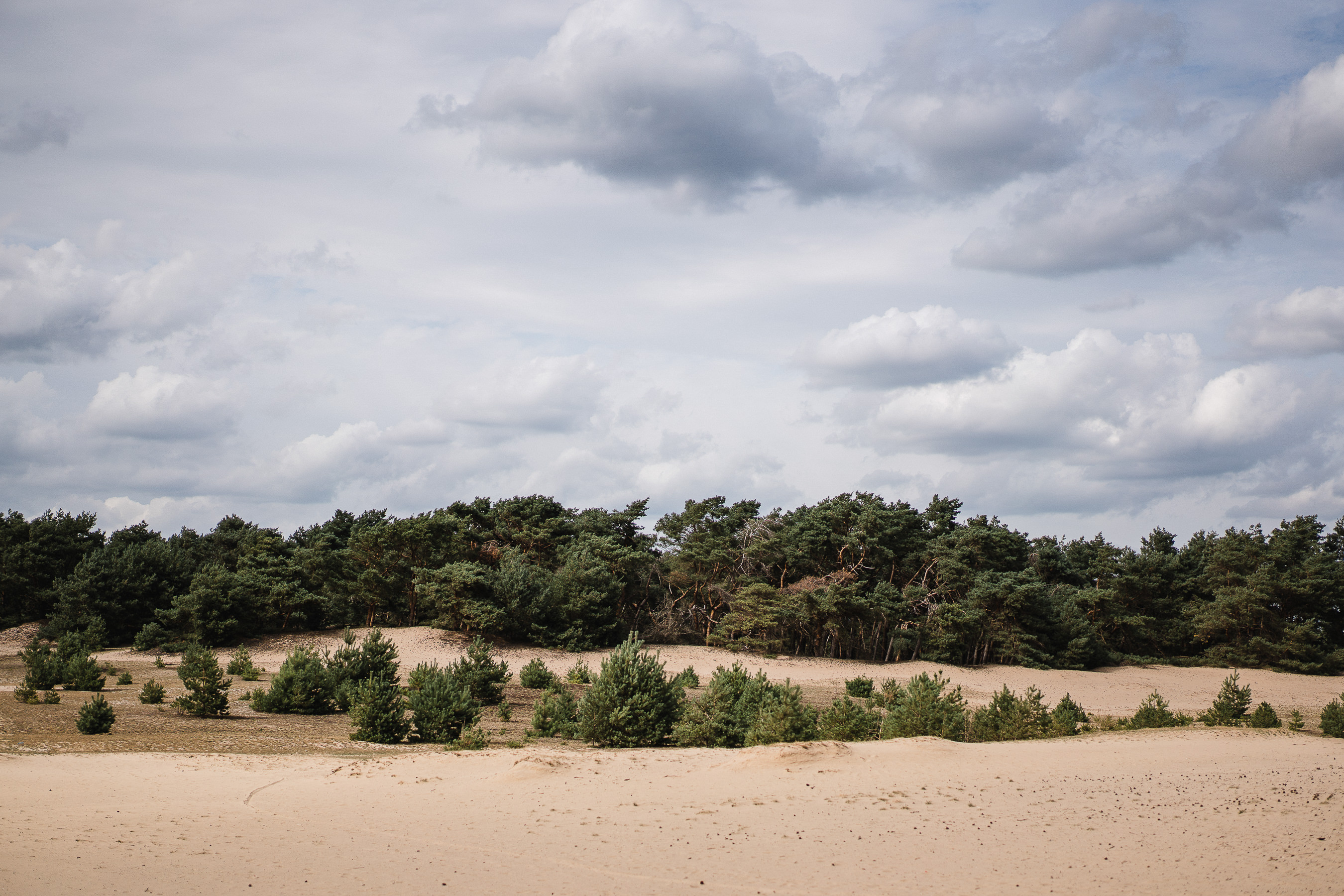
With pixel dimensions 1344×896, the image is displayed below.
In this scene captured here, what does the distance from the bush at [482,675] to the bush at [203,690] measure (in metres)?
4.78

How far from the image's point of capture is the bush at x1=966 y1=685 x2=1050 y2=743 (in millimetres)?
16766

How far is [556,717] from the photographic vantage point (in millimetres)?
17531

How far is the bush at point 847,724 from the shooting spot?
52.1 feet

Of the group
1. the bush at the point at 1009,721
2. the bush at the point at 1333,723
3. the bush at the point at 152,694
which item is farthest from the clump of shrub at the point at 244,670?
the bush at the point at 1333,723

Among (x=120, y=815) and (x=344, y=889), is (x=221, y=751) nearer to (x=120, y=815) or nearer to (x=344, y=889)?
(x=120, y=815)

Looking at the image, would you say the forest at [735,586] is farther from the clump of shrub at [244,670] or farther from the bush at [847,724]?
the bush at [847,724]

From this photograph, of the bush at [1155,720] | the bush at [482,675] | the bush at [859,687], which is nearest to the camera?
the bush at [1155,720]

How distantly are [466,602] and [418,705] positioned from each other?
55.9ft

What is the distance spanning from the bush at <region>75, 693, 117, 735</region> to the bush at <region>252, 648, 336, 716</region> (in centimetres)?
399

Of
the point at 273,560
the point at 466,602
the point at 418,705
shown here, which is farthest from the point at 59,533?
the point at 418,705

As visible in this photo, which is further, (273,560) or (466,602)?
(273,560)

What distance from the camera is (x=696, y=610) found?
3938cm

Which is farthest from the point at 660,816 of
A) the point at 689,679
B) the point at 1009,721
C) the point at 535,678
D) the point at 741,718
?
the point at 535,678

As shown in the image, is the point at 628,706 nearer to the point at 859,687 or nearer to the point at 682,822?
the point at 682,822
